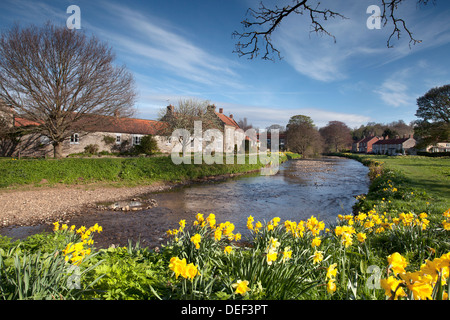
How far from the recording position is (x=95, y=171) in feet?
51.7

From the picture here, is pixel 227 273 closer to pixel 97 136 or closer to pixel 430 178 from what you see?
pixel 430 178

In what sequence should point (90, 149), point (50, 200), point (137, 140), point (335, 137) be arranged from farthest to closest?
point (335, 137) < point (137, 140) < point (90, 149) < point (50, 200)

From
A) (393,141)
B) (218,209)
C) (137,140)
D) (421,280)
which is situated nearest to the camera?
(421,280)

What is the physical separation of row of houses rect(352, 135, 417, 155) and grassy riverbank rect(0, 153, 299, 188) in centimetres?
5738

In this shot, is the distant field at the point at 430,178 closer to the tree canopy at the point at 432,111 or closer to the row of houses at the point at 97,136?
the tree canopy at the point at 432,111

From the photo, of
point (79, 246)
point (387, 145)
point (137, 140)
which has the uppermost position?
point (387, 145)

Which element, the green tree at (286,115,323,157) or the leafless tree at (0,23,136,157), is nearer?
the leafless tree at (0,23,136,157)

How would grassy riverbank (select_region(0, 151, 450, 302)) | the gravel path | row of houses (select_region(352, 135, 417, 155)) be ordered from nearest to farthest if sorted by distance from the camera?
1. grassy riverbank (select_region(0, 151, 450, 302))
2. the gravel path
3. row of houses (select_region(352, 135, 417, 155))

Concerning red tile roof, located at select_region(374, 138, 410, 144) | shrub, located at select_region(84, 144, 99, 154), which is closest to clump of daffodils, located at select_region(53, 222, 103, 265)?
shrub, located at select_region(84, 144, 99, 154)

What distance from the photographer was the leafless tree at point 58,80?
52.5 feet

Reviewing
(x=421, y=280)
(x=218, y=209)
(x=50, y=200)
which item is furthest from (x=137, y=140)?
(x=421, y=280)

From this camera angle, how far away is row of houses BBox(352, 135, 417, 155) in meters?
61.1

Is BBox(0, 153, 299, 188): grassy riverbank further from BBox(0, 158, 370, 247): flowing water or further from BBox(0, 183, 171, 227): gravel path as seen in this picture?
BBox(0, 158, 370, 247): flowing water

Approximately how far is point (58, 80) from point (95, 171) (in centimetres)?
807
